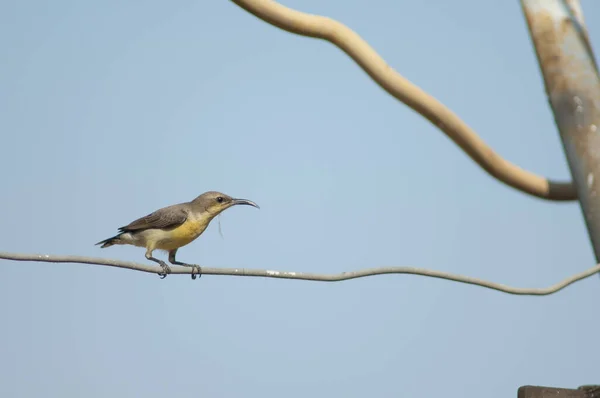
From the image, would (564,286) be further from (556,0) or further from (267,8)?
(267,8)

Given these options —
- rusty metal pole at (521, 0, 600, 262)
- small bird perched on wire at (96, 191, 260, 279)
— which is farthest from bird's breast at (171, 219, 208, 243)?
rusty metal pole at (521, 0, 600, 262)

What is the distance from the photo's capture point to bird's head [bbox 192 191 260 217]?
9477 millimetres

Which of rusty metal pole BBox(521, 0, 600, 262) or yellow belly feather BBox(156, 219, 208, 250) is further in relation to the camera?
yellow belly feather BBox(156, 219, 208, 250)

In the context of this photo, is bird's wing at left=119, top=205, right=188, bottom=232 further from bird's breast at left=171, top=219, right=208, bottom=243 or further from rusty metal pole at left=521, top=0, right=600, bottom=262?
rusty metal pole at left=521, top=0, right=600, bottom=262

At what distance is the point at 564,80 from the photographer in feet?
16.5

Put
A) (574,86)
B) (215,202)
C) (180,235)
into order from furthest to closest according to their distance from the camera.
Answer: (215,202), (180,235), (574,86)

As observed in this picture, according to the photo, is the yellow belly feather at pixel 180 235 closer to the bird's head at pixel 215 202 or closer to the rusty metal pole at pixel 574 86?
the bird's head at pixel 215 202

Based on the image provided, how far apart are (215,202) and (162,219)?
2.39 feet

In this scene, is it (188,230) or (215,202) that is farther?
(215,202)

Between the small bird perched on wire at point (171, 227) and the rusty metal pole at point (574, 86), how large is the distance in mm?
5076

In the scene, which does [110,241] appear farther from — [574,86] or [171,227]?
[574,86]

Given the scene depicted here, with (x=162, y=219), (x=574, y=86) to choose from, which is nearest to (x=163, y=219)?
(x=162, y=219)

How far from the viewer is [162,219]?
9.27m

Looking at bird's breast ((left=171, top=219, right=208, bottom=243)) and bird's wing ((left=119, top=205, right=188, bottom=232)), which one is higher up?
bird's wing ((left=119, top=205, right=188, bottom=232))
